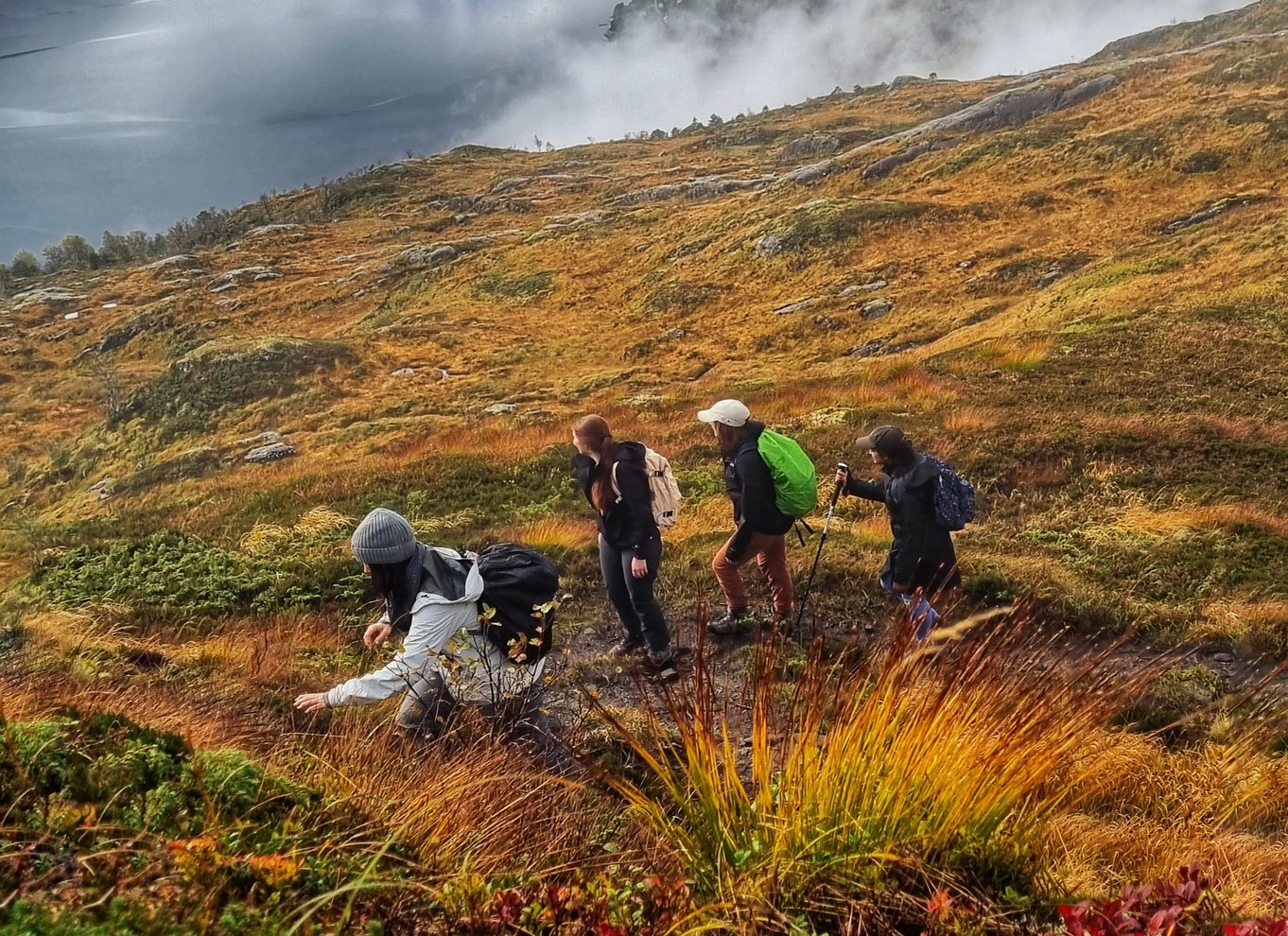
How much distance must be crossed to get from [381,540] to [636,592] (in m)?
2.37

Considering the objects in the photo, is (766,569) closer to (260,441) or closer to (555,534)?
(555,534)

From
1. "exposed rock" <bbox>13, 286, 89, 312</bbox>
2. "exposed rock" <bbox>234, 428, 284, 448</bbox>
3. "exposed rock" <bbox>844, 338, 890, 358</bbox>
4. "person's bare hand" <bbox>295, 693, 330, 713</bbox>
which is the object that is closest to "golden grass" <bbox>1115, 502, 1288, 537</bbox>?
"person's bare hand" <bbox>295, 693, 330, 713</bbox>

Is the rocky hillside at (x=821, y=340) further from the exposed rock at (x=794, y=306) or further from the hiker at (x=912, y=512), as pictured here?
Result: the hiker at (x=912, y=512)

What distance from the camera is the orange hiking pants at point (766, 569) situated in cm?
571

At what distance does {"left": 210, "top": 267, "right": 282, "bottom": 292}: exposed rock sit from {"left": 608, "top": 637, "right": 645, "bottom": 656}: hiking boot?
65.0 metres

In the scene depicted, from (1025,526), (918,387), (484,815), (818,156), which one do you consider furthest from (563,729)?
(818,156)

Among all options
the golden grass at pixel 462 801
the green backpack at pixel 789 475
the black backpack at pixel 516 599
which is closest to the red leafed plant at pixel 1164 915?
the golden grass at pixel 462 801

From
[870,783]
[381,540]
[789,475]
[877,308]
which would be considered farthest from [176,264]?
[870,783]

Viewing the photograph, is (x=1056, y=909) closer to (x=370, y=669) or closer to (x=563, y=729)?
(x=563, y=729)

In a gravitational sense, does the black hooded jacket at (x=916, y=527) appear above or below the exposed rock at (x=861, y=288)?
below

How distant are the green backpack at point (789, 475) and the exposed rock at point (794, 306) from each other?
28437 millimetres

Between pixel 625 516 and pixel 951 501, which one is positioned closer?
pixel 951 501


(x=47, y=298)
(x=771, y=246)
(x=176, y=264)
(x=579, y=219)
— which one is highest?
(x=176, y=264)

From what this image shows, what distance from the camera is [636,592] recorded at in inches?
216
